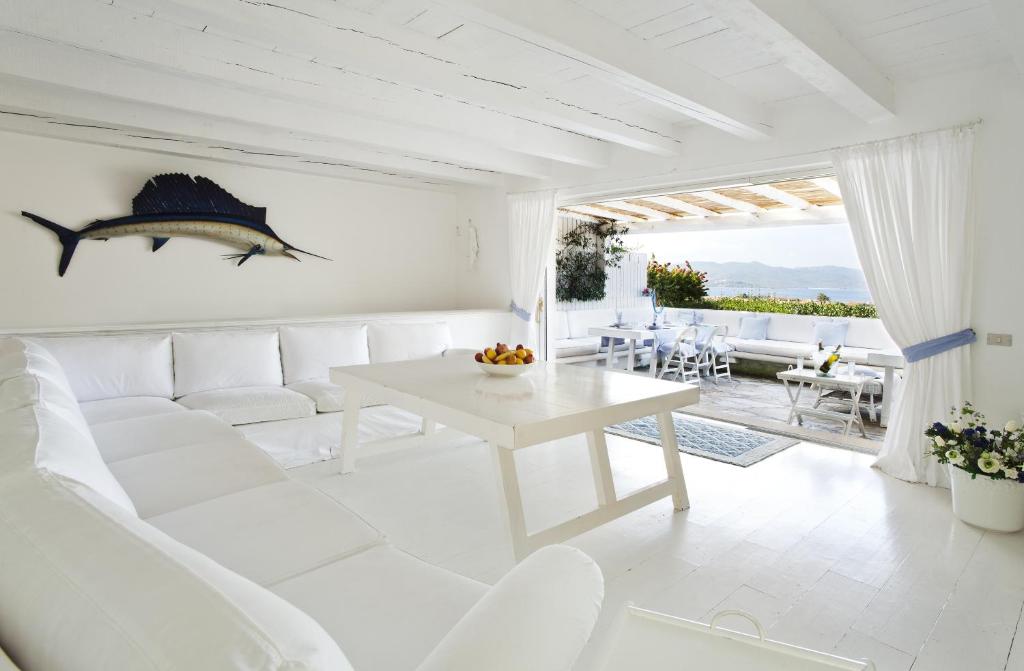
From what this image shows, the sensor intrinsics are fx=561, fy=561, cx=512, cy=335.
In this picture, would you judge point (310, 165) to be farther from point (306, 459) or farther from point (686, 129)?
point (686, 129)

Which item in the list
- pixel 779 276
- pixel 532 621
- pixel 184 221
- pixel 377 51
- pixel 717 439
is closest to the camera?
pixel 532 621

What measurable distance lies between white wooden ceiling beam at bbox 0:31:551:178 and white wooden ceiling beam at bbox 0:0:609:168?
1.55ft

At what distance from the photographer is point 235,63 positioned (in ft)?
9.47

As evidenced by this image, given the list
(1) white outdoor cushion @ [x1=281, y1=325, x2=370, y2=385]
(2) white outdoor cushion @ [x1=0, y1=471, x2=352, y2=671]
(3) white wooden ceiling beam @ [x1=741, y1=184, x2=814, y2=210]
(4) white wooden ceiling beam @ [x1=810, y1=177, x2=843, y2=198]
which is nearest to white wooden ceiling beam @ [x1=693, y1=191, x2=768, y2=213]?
(3) white wooden ceiling beam @ [x1=741, y1=184, x2=814, y2=210]

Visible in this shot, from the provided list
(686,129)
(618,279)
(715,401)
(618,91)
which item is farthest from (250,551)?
(618,279)

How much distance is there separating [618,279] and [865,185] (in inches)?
227

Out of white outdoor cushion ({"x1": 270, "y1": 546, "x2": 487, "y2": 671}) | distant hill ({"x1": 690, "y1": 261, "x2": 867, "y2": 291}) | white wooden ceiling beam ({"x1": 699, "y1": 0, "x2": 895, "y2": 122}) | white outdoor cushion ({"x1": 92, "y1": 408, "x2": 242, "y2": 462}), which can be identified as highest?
white wooden ceiling beam ({"x1": 699, "y1": 0, "x2": 895, "y2": 122})

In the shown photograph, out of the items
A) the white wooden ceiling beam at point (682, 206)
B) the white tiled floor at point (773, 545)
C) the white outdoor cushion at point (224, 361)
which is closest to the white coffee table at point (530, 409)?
the white tiled floor at point (773, 545)

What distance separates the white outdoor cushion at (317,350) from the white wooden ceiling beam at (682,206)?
4660 mm

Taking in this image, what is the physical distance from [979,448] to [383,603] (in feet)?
10.2

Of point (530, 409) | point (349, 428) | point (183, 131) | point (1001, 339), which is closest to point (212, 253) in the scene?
point (183, 131)

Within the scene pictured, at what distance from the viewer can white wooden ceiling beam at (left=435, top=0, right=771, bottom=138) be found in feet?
7.20

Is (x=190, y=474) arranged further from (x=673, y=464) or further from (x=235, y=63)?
(x=673, y=464)

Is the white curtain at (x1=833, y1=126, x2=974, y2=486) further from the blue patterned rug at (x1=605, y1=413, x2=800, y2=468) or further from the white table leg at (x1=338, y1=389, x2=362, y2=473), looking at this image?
the white table leg at (x1=338, y1=389, x2=362, y2=473)
